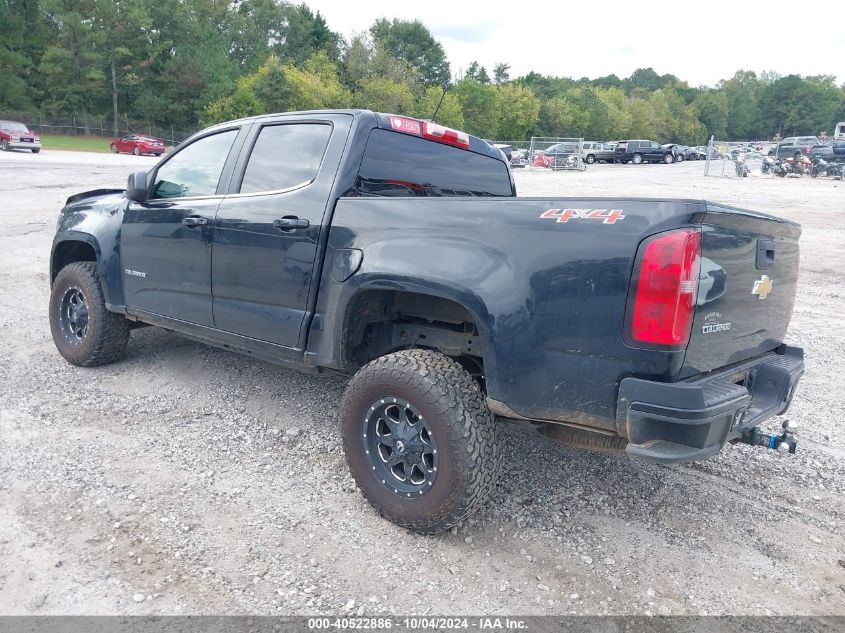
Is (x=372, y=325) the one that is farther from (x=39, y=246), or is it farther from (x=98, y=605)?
(x=39, y=246)

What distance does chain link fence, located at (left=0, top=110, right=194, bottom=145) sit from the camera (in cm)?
5522

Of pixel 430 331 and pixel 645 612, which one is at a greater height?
pixel 430 331

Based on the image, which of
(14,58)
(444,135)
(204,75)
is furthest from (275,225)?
(14,58)

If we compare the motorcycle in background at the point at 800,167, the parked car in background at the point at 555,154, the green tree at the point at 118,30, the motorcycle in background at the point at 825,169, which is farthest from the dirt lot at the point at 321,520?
the green tree at the point at 118,30

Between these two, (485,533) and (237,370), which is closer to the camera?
(485,533)

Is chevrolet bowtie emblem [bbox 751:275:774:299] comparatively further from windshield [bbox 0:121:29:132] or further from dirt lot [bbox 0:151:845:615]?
windshield [bbox 0:121:29:132]

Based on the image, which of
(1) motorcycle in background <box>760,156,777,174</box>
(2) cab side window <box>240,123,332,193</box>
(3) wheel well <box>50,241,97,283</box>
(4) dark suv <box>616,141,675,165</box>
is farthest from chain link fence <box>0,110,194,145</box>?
(2) cab side window <box>240,123,332,193</box>

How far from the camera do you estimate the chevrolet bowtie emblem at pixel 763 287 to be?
9.85 ft

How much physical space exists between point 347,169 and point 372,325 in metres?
0.88

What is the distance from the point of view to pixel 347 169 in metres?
3.65

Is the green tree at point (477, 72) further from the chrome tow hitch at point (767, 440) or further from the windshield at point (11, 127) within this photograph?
the chrome tow hitch at point (767, 440)

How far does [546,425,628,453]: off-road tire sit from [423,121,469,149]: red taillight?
2079 mm

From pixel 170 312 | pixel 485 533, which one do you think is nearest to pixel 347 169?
pixel 170 312

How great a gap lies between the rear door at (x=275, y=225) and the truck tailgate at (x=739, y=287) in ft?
6.37
